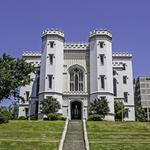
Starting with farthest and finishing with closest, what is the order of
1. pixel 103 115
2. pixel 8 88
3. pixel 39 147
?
pixel 103 115 → pixel 8 88 → pixel 39 147

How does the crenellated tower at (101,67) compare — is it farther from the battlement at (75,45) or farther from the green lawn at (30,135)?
the green lawn at (30,135)

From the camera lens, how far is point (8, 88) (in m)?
53.1

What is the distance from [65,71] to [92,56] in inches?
248

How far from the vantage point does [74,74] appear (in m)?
71.3

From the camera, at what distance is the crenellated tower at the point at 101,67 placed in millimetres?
66938

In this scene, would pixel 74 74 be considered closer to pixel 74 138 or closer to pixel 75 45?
pixel 75 45

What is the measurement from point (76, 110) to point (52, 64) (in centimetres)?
1041

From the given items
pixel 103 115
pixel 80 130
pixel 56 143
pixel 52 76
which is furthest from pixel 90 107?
pixel 56 143

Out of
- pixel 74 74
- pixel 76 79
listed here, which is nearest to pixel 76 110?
pixel 76 79

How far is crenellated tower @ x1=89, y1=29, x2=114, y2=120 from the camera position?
66.9 metres

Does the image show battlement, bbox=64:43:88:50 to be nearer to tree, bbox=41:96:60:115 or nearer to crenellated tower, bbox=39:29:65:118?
crenellated tower, bbox=39:29:65:118

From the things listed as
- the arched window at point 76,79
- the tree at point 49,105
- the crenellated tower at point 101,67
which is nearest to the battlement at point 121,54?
the crenellated tower at point 101,67

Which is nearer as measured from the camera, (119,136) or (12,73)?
(119,136)

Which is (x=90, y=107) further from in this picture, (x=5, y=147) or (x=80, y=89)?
(x=5, y=147)
